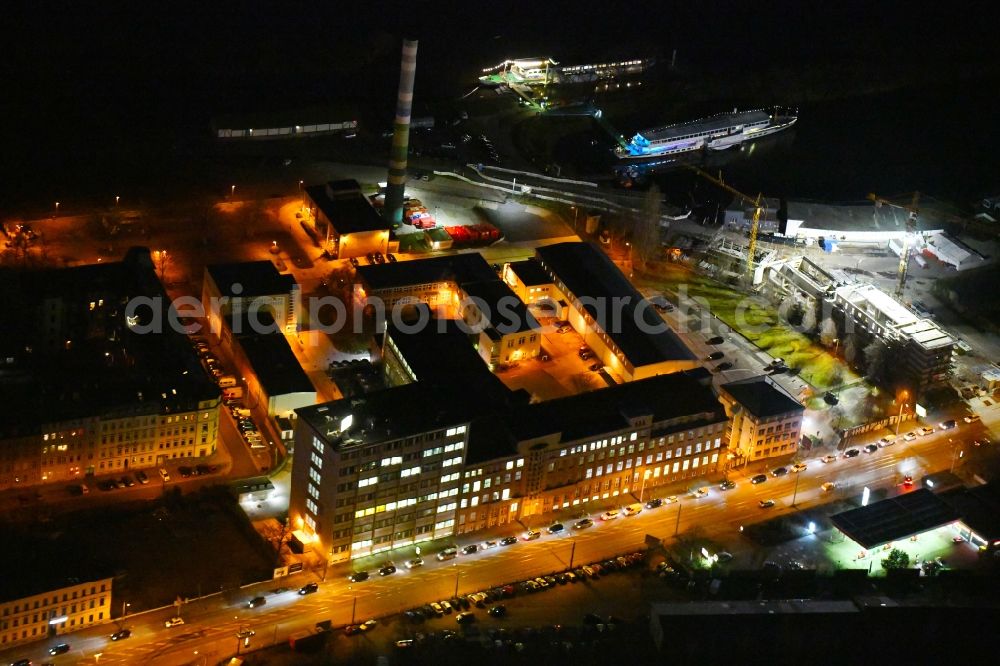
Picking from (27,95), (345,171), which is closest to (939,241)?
(345,171)

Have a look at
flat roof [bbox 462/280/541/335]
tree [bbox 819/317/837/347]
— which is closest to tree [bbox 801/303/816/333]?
tree [bbox 819/317/837/347]

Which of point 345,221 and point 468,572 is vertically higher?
point 345,221

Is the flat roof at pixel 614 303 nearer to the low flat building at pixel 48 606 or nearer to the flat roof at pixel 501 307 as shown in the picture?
the flat roof at pixel 501 307

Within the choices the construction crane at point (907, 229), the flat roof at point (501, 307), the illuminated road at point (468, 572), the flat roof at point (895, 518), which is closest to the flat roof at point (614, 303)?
the flat roof at point (501, 307)

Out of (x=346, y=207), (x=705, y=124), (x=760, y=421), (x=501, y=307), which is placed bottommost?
(x=760, y=421)

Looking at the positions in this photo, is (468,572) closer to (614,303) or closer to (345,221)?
(614,303)

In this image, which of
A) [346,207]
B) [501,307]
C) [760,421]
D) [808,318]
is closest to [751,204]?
[808,318]
